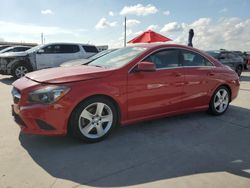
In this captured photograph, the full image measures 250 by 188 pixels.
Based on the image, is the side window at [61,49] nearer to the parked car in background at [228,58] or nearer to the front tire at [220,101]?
the parked car in background at [228,58]

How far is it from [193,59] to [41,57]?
324 inches

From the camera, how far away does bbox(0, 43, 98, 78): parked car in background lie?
11008mm

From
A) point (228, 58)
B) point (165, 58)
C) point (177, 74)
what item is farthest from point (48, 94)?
point (228, 58)

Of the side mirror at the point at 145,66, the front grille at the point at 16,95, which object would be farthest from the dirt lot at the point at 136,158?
the side mirror at the point at 145,66

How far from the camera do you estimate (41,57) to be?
1164 cm

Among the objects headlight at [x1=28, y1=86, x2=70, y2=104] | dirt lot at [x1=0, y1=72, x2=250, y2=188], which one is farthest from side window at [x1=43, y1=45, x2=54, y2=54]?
headlight at [x1=28, y1=86, x2=70, y2=104]

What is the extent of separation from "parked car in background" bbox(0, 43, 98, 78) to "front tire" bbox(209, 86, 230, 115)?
27.3ft

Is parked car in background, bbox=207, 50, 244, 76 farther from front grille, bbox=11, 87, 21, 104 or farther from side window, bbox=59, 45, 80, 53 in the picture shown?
front grille, bbox=11, 87, 21, 104

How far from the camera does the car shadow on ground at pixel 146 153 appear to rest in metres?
3.09

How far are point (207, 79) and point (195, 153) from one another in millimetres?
2050

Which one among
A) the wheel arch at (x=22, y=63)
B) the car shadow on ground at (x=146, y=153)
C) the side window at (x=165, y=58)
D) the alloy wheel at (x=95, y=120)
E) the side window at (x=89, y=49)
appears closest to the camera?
the car shadow on ground at (x=146, y=153)

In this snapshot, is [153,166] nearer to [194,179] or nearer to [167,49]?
[194,179]

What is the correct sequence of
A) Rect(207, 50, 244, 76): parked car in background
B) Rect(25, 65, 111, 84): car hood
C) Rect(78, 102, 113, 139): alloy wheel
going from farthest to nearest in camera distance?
1. Rect(207, 50, 244, 76): parked car in background
2. Rect(78, 102, 113, 139): alloy wheel
3. Rect(25, 65, 111, 84): car hood

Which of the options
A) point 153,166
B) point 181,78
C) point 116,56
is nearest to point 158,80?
point 181,78
